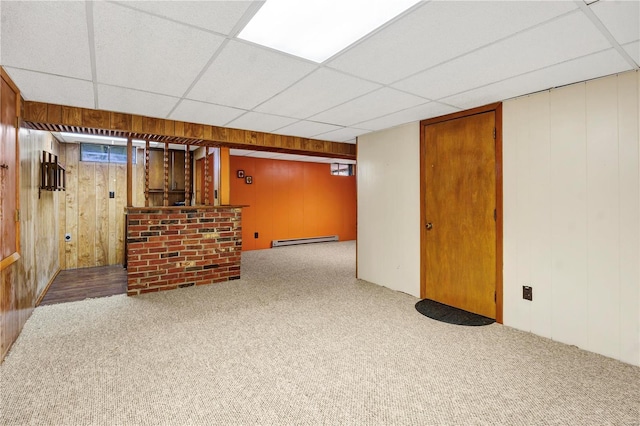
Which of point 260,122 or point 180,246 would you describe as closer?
point 260,122

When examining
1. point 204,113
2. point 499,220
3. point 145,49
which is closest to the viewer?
point 145,49

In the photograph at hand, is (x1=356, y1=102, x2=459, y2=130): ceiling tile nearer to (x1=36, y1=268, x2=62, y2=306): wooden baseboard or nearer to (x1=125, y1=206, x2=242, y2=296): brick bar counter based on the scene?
(x1=125, y1=206, x2=242, y2=296): brick bar counter

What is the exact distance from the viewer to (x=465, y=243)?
361cm

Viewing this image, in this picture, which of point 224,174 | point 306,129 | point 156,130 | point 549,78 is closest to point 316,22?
point 549,78

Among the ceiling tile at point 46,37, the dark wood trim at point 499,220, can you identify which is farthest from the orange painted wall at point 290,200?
the dark wood trim at point 499,220

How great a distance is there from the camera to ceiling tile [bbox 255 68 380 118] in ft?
8.79

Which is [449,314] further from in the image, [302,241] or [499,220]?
[302,241]

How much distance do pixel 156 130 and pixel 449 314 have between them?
13.1ft

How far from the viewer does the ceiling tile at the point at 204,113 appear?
3.45 m

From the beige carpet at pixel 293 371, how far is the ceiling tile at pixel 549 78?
218 centimetres

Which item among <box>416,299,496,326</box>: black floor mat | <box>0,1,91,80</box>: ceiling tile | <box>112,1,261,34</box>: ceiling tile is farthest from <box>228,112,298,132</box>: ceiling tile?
<box>416,299,496,326</box>: black floor mat

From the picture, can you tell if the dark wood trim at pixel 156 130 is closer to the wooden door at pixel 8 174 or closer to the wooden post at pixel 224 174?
the wooden post at pixel 224 174

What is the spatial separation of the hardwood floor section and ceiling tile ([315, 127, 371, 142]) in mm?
3556

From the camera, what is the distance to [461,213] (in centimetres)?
362
